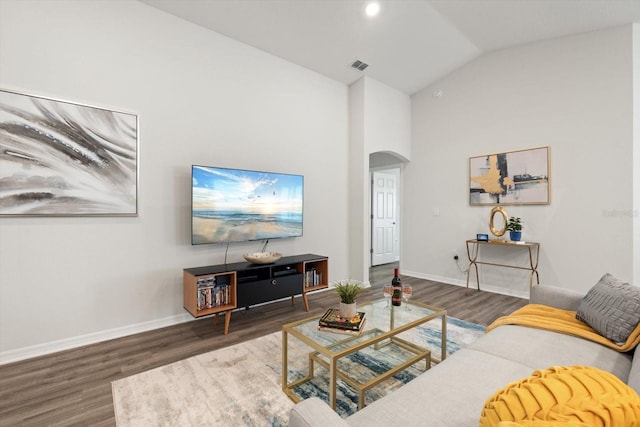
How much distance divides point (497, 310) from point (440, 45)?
11.4ft

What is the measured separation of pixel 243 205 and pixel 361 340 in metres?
2.06

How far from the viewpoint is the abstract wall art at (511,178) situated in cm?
396

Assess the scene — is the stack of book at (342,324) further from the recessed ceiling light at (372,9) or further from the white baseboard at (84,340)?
the recessed ceiling light at (372,9)

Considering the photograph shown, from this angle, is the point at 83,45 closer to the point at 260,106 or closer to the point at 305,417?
the point at 260,106

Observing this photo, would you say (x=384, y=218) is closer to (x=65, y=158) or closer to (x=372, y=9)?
(x=372, y=9)

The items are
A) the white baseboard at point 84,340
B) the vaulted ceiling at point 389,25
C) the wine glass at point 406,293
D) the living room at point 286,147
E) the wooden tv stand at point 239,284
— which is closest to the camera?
the wine glass at point 406,293

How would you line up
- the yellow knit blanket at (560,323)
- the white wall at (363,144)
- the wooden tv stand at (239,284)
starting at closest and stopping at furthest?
the yellow knit blanket at (560,323), the wooden tv stand at (239,284), the white wall at (363,144)

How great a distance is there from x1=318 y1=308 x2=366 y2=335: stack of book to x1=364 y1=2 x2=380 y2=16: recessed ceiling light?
3.22 metres

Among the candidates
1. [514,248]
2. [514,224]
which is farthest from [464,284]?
[514,224]

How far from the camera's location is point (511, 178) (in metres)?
4.21

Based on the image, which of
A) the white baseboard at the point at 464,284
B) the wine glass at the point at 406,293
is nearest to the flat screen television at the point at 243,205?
the wine glass at the point at 406,293

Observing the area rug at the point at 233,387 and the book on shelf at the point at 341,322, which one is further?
the book on shelf at the point at 341,322

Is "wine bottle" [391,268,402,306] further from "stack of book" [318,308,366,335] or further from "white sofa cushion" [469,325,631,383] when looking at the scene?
"white sofa cushion" [469,325,631,383]

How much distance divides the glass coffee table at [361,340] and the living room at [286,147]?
1.72 metres
